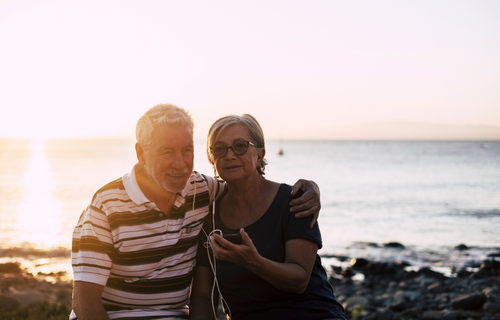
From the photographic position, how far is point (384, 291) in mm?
10336

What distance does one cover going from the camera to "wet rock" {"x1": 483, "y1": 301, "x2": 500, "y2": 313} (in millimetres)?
8398

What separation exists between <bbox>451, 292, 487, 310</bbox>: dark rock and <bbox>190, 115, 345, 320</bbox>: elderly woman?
267 inches

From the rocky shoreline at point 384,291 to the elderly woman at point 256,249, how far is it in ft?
11.6

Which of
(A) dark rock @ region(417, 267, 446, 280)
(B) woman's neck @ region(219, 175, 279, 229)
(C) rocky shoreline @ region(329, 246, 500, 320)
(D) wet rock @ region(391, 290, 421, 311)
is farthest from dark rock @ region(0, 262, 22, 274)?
(A) dark rock @ region(417, 267, 446, 280)

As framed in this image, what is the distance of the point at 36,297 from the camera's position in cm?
732

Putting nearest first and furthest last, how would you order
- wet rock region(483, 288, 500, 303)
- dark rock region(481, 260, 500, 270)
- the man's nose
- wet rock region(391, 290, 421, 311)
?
the man's nose
wet rock region(391, 290, 421, 311)
wet rock region(483, 288, 500, 303)
dark rock region(481, 260, 500, 270)

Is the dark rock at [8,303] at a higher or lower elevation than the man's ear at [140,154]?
lower

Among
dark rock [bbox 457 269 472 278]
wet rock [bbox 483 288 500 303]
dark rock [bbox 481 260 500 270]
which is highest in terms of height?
wet rock [bbox 483 288 500 303]

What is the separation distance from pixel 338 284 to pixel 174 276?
8.38 metres

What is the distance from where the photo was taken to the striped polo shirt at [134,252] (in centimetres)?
304

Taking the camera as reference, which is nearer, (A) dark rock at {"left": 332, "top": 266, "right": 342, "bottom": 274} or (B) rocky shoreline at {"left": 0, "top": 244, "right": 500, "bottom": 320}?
(B) rocky shoreline at {"left": 0, "top": 244, "right": 500, "bottom": 320}

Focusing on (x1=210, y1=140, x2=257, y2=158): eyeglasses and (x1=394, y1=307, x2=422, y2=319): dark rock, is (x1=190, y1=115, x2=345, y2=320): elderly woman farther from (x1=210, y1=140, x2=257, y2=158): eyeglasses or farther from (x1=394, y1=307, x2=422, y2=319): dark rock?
(x1=394, y1=307, x2=422, y2=319): dark rock

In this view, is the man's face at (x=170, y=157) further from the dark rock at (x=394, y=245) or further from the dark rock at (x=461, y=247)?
the dark rock at (x=461, y=247)

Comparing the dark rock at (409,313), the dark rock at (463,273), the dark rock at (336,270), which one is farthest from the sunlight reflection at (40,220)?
the dark rock at (463,273)
